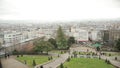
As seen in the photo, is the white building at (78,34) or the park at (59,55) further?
the white building at (78,34)

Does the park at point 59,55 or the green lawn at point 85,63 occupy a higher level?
the park at point 59,55

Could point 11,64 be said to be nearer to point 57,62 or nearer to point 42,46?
point 42,46

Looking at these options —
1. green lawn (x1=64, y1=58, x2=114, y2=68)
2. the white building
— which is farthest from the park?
the white building

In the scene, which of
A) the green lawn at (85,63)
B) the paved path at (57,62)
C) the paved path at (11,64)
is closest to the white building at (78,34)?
the paved path at (57,62)

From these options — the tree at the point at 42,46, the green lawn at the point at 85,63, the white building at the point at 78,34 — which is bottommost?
the green lawn at the point at 85,63

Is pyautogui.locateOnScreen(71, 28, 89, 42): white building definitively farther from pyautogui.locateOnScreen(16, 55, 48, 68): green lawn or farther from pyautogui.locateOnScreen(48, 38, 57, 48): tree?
pyautogui.locateOnScreen(16, 55, 48, 68): green lawn

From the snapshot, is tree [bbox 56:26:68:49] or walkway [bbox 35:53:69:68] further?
tree [bbox 56:26:68:49]

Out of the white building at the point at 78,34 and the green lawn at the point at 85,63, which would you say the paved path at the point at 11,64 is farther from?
the white building at the point at 78,34
